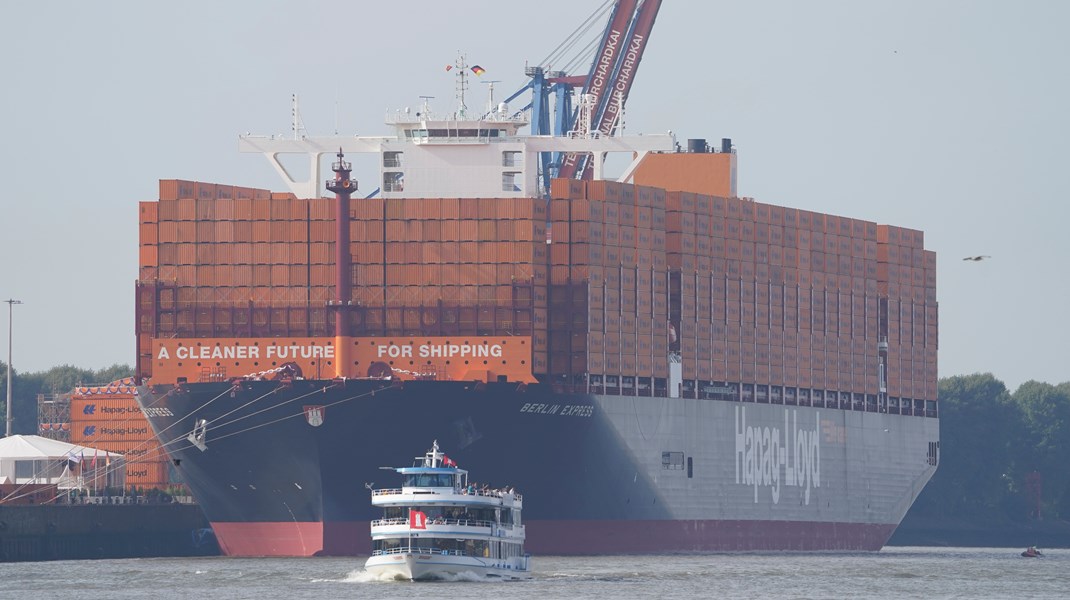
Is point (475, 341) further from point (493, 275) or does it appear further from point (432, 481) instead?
point (432, 481)

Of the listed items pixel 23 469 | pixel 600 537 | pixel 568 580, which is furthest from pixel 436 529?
pixel 23 469

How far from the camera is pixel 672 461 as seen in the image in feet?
375

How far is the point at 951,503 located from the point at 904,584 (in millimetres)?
92006

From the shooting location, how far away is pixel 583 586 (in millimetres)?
86188

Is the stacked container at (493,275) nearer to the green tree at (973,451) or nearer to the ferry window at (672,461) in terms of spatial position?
the ferry window at (672,461)

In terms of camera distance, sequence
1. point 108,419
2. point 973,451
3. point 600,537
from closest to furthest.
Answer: point 600,537
point 108,419
point 973,451

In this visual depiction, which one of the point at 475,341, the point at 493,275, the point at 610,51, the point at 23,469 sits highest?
the point at 610,51

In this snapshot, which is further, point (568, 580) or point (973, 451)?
point (973, 451)

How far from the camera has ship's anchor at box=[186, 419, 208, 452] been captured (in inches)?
3996

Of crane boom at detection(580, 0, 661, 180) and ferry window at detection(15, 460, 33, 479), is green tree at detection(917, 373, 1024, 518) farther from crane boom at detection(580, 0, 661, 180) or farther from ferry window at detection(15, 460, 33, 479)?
ferry window at detection(15, 460, 33, 479)

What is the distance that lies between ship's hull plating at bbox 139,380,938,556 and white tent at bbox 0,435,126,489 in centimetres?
1430

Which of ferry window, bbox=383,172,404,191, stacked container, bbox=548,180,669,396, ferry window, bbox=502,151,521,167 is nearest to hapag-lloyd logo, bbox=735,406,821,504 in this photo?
stacked container, bbox=548,180,669,396

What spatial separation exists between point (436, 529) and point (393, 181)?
1313 inches

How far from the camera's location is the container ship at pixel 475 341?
10031 cm
